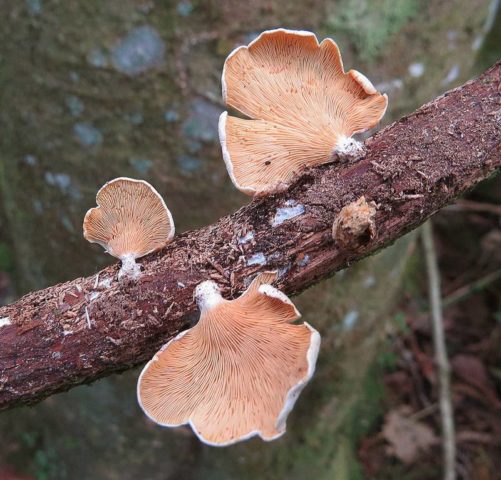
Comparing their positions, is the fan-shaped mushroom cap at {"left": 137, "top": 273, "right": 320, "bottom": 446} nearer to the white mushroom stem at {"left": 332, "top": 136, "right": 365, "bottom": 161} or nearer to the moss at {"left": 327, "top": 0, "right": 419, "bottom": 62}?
the white mushroom stem at {"left": 332, "top": 136, "right": 365, "bottom": 161}

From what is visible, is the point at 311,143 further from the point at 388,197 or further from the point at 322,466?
the point at 322,466

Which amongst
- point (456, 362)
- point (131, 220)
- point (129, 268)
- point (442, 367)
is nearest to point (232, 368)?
point (129, 268)

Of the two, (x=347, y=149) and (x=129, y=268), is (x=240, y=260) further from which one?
(x=347, y=149)

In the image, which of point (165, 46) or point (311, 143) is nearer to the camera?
point (311, 143)

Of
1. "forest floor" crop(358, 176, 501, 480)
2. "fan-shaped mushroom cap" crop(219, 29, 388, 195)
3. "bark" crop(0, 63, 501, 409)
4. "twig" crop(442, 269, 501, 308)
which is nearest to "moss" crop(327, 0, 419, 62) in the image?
"fan-shaped mushroom cap" crop(219, 29, 388, 195)

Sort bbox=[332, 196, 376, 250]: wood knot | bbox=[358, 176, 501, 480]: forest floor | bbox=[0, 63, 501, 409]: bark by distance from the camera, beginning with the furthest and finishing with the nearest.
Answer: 1. bbox=[358, 176, 501, 480]: forest floor
2. bbox=[0, 63, 501, 409]: bark
3. bbox=[332, 196, 376, 250]: wood knot

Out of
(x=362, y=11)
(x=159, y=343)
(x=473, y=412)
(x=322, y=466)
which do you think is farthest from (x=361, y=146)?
(x=473, y=412)

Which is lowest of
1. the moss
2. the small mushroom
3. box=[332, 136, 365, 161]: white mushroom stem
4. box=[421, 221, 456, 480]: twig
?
box=[421, 221, 456, 480]: twig
